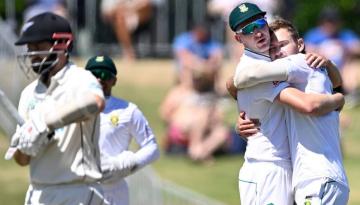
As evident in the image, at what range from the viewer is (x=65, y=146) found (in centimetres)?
712

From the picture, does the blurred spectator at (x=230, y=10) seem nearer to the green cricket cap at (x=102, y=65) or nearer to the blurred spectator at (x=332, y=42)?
the blurred spectator at (x=332, y=42)

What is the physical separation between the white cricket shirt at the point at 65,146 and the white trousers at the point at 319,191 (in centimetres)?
130

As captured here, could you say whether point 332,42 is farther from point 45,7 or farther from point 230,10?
point 45,7

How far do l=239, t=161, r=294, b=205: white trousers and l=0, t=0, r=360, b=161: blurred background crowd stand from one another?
8.82m

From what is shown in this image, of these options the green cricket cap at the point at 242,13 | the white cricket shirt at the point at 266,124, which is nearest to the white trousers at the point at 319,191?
the white cricket shirt at the point at 266,124

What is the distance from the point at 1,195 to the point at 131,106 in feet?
18.5

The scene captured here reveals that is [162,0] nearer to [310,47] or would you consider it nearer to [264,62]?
[310,47]

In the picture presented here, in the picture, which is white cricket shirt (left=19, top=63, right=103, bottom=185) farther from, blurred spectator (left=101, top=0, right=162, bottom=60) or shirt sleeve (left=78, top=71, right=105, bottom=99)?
blurred spectator (left=101, top=0, right=162, bottom=60)

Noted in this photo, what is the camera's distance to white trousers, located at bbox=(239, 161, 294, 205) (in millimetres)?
6859

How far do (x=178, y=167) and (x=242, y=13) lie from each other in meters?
8.85

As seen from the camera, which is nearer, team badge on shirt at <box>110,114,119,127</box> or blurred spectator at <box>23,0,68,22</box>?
team badge on shirt at <box>110,114,119,127</box>

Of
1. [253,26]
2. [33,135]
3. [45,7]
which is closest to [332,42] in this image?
[45,7]

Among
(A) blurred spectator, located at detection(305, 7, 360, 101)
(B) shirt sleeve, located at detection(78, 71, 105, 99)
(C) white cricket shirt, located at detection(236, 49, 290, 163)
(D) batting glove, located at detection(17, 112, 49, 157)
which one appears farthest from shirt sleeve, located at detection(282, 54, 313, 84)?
(A) blurred spectator, located at detection(305, 7, 360, 101)

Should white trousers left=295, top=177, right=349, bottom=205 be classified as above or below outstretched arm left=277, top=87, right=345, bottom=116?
below
